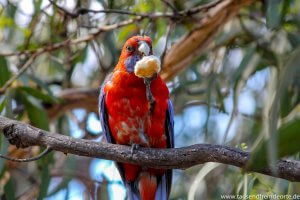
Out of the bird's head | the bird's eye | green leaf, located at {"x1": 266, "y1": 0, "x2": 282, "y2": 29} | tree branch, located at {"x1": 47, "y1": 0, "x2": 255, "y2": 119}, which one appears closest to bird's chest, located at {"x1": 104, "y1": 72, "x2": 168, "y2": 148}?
the bird's head

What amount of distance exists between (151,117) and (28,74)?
3.72ft

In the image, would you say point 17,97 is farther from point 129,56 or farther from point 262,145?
point 262,145

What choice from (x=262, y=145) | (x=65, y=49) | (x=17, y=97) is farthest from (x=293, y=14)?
(x=262, y=145)

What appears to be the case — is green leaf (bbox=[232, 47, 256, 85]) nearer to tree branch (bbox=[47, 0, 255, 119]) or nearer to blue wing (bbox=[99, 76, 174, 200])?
tree branch (bbox=[47, 0, 255, 119])

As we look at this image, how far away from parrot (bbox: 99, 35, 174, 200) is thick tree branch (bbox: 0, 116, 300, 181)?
315mm

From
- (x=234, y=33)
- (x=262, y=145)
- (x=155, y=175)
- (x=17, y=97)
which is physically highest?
(x=234, y=33)

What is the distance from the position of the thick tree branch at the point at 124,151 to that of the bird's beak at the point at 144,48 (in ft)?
2.30

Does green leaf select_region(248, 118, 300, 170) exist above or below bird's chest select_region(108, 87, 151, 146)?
below

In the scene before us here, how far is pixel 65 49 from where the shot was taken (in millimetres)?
4527

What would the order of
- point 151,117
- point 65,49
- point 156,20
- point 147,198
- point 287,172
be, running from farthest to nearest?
1. point 65,49
2. point 156,20
3. point 147,198
4. point 151,117
5. point 287,172

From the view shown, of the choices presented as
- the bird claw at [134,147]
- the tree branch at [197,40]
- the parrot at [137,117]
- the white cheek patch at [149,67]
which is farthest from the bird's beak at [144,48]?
the tree branch at [197,40]

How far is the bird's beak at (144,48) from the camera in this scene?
337 cm

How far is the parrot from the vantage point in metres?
3.32

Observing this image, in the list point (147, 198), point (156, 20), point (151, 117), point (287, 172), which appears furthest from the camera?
point (156, 20)
